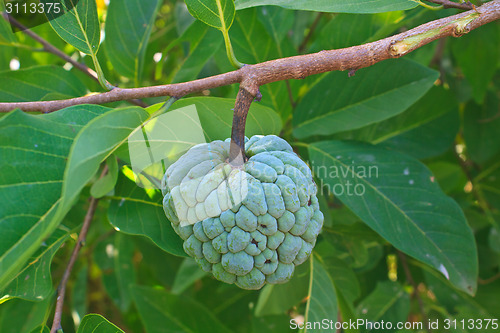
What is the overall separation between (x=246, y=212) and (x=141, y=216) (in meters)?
0.47

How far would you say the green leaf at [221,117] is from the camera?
107 cm

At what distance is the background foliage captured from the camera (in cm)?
84

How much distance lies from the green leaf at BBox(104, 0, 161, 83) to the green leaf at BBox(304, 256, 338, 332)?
1.01 metres

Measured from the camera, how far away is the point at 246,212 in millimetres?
872

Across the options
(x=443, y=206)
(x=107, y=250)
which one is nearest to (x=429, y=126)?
(x=443, y=206)

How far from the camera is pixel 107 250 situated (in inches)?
94.7

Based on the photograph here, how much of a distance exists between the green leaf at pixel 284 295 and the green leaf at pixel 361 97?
56cm

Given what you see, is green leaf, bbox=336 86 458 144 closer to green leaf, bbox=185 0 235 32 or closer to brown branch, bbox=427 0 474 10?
brown branch, bbox=427 0 474 10

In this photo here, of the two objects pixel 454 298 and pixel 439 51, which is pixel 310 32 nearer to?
pixel 439 51

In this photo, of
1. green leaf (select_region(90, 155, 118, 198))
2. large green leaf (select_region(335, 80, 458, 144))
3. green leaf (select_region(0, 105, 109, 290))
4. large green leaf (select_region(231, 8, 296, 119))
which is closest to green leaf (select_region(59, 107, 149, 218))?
green leaf (select_region(0, 105, 109, 290))

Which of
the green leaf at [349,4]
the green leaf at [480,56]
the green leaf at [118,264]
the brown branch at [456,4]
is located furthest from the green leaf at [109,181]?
the green leaf at [480,56]

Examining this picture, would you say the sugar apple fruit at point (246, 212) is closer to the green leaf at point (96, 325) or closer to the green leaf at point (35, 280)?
the green leaf at point (96, 325)

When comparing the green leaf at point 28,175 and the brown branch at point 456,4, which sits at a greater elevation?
the brown branch at point 456,4

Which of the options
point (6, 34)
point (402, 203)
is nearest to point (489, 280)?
point (402, 203)
